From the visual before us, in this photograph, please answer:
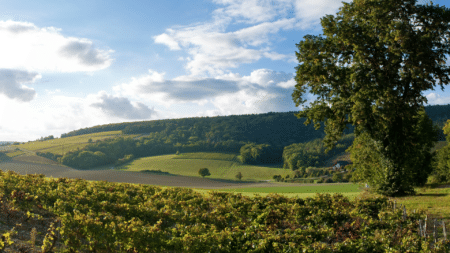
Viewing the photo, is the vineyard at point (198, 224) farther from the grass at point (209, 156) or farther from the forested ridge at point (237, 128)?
the forested ridge at point (237, 128)

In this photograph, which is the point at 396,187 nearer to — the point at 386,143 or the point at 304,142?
the point at 386,143

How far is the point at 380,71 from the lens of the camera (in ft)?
63.5

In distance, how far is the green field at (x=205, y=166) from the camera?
94.5 meters

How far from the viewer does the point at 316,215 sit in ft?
38.9

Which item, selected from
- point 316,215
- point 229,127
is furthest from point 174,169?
point 316,215

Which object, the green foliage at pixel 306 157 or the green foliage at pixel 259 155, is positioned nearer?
the green foliage at pixel 306 157

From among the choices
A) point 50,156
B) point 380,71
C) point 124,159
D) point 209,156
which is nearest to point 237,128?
point 209,156

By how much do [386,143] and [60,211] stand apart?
64.7 feet

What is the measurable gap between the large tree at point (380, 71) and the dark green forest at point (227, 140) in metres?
86.3

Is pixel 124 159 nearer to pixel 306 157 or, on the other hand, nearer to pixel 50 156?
pixel 50 156

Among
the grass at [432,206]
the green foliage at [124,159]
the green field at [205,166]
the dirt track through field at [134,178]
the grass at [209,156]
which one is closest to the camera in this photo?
the grass at [432,206]

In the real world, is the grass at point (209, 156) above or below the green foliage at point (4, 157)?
below

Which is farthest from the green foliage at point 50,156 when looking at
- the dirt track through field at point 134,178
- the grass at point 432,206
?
the grass at point 432,206

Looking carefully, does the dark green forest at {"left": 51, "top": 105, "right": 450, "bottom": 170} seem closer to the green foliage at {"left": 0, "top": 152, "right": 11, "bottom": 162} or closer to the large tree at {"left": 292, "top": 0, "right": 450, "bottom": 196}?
the green foliage at {"left": 0, "top": 152, "right": 11, "bottom": 162}
